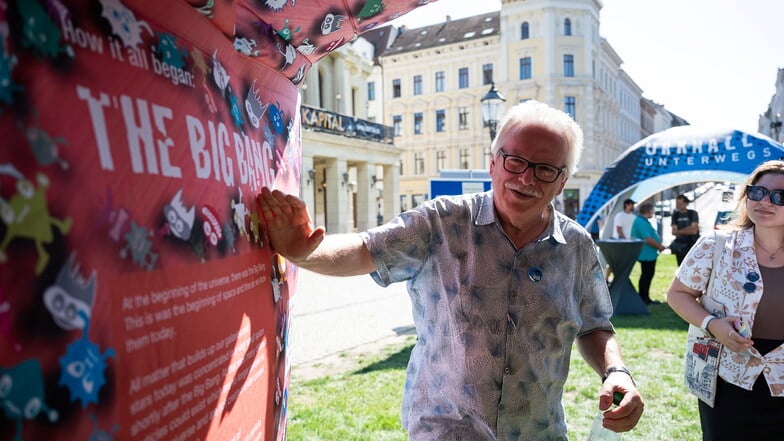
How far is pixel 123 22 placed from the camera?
1.01m

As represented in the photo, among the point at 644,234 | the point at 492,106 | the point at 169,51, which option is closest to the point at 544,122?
the point at 169,51

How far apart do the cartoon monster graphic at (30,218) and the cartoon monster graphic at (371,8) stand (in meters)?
1.10

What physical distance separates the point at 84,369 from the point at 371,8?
1233 mm

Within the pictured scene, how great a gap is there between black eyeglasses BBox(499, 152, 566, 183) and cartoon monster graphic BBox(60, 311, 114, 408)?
4.78ft

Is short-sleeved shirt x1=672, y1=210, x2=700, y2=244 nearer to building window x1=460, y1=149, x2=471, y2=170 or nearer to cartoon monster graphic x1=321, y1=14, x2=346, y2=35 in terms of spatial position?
cartoon monster graphic x1=321, y1=14, x2=346, y2=35

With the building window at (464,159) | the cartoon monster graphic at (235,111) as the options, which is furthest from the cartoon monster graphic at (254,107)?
the building window at (464,159)

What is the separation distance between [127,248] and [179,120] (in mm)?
295

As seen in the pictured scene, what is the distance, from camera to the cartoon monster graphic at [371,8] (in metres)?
1.69

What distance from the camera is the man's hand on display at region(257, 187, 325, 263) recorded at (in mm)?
1576

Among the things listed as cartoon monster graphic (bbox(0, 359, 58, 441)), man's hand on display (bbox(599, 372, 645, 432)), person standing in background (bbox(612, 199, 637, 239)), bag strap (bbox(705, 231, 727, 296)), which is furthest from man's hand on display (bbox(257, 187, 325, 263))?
person standing in background (bbox(612, 199, 637, 239))

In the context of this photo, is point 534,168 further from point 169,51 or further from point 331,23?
point 169,51

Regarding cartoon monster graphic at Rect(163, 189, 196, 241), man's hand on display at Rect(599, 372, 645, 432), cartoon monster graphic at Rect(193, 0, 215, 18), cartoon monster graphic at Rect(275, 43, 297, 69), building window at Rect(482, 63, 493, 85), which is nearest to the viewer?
cartoon monster graphic at Rect(163, 189, 196, 241)

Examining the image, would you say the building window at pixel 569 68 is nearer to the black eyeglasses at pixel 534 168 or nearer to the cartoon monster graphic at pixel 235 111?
the black eyeglasses at pixel 534 168

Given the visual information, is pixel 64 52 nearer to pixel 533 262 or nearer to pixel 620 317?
pixel 533 262
